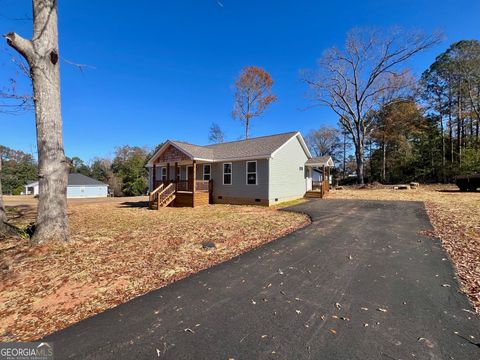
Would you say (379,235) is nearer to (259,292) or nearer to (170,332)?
(259,292)

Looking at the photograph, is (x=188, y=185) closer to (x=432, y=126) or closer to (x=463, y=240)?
(x=463, y=240)

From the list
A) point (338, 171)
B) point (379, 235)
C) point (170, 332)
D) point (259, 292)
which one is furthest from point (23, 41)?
point (338, 171)

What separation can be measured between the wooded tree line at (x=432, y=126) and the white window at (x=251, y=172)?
1745 cm

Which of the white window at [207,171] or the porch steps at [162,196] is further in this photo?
the white window at [207,171]

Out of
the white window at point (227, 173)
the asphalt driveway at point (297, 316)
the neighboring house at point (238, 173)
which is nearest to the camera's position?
the asphalt driveway at point (297, 316)

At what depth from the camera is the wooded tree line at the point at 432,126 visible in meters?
24.9

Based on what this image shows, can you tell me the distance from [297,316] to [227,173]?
13039 millimetres

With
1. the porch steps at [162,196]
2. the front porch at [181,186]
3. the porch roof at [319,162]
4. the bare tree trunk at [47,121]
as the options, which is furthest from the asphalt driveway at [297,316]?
the porch roof at [319,162]

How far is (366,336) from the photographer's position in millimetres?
2479

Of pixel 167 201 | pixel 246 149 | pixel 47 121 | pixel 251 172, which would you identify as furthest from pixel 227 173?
pixel 47 121

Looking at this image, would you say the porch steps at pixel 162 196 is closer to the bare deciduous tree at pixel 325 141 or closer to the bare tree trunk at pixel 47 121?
the bare tree trunk at pixel 47 121

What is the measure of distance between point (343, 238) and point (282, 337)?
453cm

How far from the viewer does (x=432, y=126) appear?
99.7 feet

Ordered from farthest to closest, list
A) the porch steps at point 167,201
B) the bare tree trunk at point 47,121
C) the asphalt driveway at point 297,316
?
the porch steps at point 167,201 → the bare tree trunk at point 47,121 → the asphalt driveway at point 297,316
